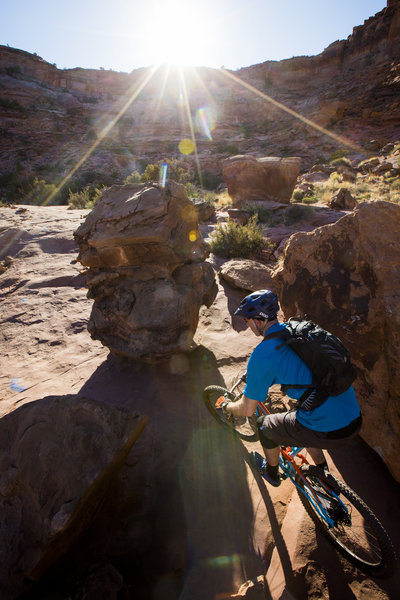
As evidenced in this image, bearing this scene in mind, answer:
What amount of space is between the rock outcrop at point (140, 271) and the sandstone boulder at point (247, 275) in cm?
221

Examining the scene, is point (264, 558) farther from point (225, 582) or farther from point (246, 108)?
point (246, 108)

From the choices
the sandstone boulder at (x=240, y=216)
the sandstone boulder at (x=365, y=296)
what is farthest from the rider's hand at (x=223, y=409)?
the sandstone boulder at (x=240, y=216)

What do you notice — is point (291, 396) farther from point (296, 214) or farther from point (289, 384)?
point (296, 214)

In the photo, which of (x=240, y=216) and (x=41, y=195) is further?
(x=41, y=195)

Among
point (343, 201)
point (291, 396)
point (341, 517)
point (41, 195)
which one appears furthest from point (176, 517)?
point (41, 195)

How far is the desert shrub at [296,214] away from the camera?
483 inches

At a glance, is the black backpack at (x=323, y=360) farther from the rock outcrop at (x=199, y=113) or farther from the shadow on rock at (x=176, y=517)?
the rock outcrop at (x=199, y=113)

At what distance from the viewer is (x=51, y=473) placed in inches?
88.8

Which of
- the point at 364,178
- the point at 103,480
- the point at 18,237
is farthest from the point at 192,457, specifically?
the point at 364,178

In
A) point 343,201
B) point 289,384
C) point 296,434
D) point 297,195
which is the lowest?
point 296,434

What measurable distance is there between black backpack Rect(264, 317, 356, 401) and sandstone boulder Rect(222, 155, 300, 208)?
45.7 feet

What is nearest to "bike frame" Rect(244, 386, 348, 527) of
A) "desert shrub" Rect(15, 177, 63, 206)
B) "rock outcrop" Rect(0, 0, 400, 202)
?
"desert shrub" Rect(15, 177, 63, 206)

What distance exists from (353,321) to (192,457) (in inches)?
90.5

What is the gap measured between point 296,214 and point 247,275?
23.6 ft
